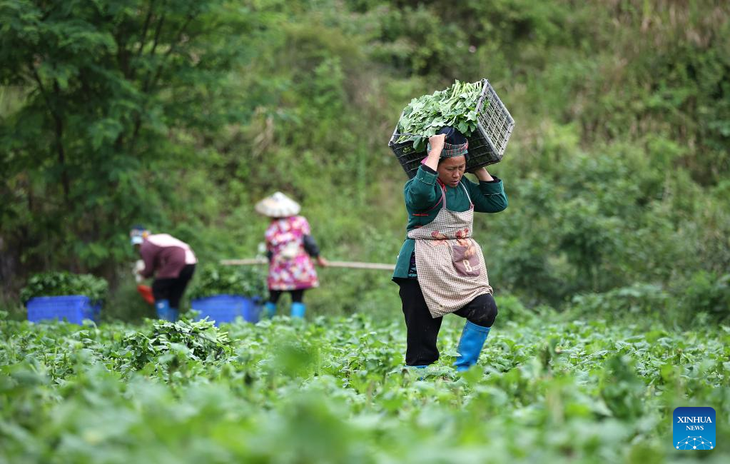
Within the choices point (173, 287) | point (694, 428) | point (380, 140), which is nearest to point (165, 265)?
point (173, 287)

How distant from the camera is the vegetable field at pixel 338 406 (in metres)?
2.42

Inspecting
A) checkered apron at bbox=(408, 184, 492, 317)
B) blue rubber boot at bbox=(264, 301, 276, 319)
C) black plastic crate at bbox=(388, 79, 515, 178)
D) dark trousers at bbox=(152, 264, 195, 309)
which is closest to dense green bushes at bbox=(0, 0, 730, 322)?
dark trousers at bbox=(152, 264, 195, 309)

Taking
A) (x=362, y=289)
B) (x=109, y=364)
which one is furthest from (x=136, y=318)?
(x=109, y=364)

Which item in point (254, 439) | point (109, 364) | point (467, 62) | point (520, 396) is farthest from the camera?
point (467, 62)

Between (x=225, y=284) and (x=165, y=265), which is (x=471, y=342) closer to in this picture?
(x=225, y=284)

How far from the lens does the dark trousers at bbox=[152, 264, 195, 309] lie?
10.1 metres

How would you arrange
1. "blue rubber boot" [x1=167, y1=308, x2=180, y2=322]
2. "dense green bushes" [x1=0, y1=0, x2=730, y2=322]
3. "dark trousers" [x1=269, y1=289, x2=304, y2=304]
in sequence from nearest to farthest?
"dark trousers" [x1=269, y1=289, x2=304, y2=304] < "blue rubber boot" [x1=167, y1=308, x2=180, y2=322] < "dense green bushes" [x1=0, y1=0, x2=730, y2=322]

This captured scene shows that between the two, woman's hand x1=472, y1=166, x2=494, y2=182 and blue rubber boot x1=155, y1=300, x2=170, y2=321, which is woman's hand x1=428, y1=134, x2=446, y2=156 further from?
blue rubber boot x1=155, y1=300, x2=170, y2=321

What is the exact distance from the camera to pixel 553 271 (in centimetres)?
1082

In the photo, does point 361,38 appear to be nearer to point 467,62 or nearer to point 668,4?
point 467,62

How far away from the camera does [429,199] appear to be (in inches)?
187

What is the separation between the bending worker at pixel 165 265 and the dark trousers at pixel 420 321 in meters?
5.61

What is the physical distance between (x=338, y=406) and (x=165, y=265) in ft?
24.3

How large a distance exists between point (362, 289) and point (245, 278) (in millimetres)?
2030
